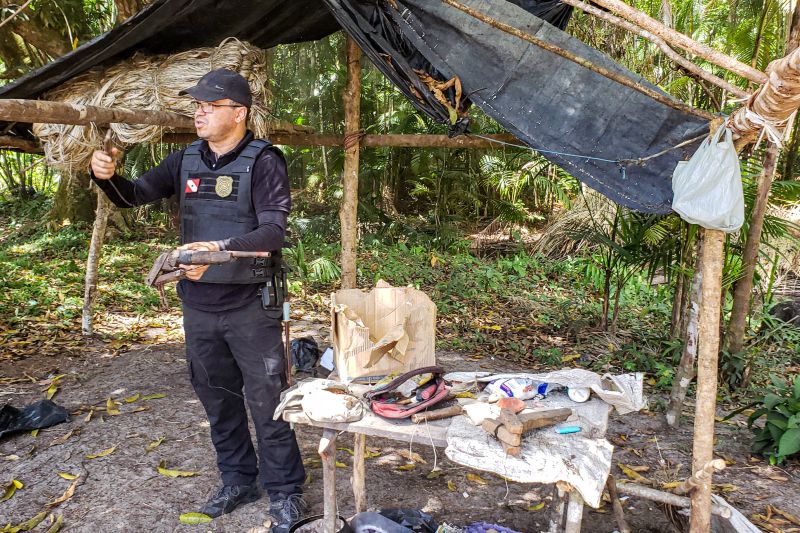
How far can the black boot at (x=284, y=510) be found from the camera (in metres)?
2.80

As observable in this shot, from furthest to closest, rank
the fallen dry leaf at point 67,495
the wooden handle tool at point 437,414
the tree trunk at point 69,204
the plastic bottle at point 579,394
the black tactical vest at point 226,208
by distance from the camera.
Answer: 1. the tree trunk at point 69,204
2. the fallen dry leaf at point 67,495
3. the black tactical vest at point 226,208
4. the plastic bottle at point 579,394
5. the wooden handle tool at point 437,414

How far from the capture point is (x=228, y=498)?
2.99 m

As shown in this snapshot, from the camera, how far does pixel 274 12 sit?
343 cm

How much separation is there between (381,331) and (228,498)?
1.18 meters

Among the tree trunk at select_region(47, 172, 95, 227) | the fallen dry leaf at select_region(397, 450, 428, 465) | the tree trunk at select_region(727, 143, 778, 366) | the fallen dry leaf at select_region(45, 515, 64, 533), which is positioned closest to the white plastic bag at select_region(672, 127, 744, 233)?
the tree trunk at select_region(727, 143, 778, 366)

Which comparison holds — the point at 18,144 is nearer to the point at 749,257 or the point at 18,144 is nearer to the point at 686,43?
the point at 686,43

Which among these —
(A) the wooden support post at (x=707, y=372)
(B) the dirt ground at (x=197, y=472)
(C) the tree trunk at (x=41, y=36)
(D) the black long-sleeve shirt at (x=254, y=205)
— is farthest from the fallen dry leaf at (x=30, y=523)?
(C) the tree trunk at (x=41, y=36)

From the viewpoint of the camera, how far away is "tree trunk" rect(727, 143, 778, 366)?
13.6 feet

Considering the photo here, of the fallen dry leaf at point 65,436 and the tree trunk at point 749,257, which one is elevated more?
the tree trunk at point 749,257

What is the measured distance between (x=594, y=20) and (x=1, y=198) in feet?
36.8

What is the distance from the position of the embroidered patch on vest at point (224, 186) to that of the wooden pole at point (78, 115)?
0.78 m

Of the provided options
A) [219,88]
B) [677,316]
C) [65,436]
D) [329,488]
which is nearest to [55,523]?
[65,436]

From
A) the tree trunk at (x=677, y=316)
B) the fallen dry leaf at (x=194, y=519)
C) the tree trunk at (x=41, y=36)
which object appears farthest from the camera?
the tree trunk at (x=41, y=36)

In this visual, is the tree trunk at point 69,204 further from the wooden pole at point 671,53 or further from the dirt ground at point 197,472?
the wooden pole at point 671,53
